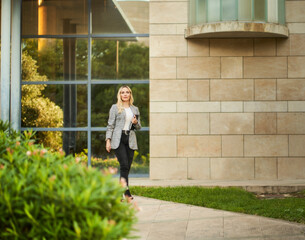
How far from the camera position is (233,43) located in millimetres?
12617

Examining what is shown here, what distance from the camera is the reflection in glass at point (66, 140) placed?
13193mm

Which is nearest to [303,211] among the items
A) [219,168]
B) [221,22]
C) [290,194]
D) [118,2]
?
[290,194]

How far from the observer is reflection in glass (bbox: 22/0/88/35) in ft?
43.8

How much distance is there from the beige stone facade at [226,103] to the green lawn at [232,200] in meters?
1.56

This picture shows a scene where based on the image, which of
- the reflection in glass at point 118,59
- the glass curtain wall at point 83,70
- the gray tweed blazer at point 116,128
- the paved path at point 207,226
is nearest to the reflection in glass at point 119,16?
the glass curtain wall at point 83,70

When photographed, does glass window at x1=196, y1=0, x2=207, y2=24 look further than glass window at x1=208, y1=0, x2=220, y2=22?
Yes

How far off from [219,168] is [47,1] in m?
6.30

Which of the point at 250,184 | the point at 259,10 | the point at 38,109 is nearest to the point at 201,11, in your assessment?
the point at 259,10

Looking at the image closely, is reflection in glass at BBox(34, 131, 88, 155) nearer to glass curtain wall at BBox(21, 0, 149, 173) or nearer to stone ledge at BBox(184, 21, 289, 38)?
glass curtain wall at BBox(21, 0, 149, 173)

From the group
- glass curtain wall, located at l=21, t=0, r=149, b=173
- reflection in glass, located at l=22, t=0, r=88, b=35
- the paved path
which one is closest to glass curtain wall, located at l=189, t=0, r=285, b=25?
glass curtain wall, located at l=21, t=0, r=149, b=173

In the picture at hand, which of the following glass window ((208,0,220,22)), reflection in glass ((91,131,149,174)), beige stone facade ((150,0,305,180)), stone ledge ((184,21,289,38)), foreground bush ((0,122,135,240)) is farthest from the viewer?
reflection in glass ((91,131,149,174))

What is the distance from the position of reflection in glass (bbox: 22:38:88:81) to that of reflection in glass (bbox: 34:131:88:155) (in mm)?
1428

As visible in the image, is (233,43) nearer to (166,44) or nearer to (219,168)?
(166,44)

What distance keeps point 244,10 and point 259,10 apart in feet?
1.29
